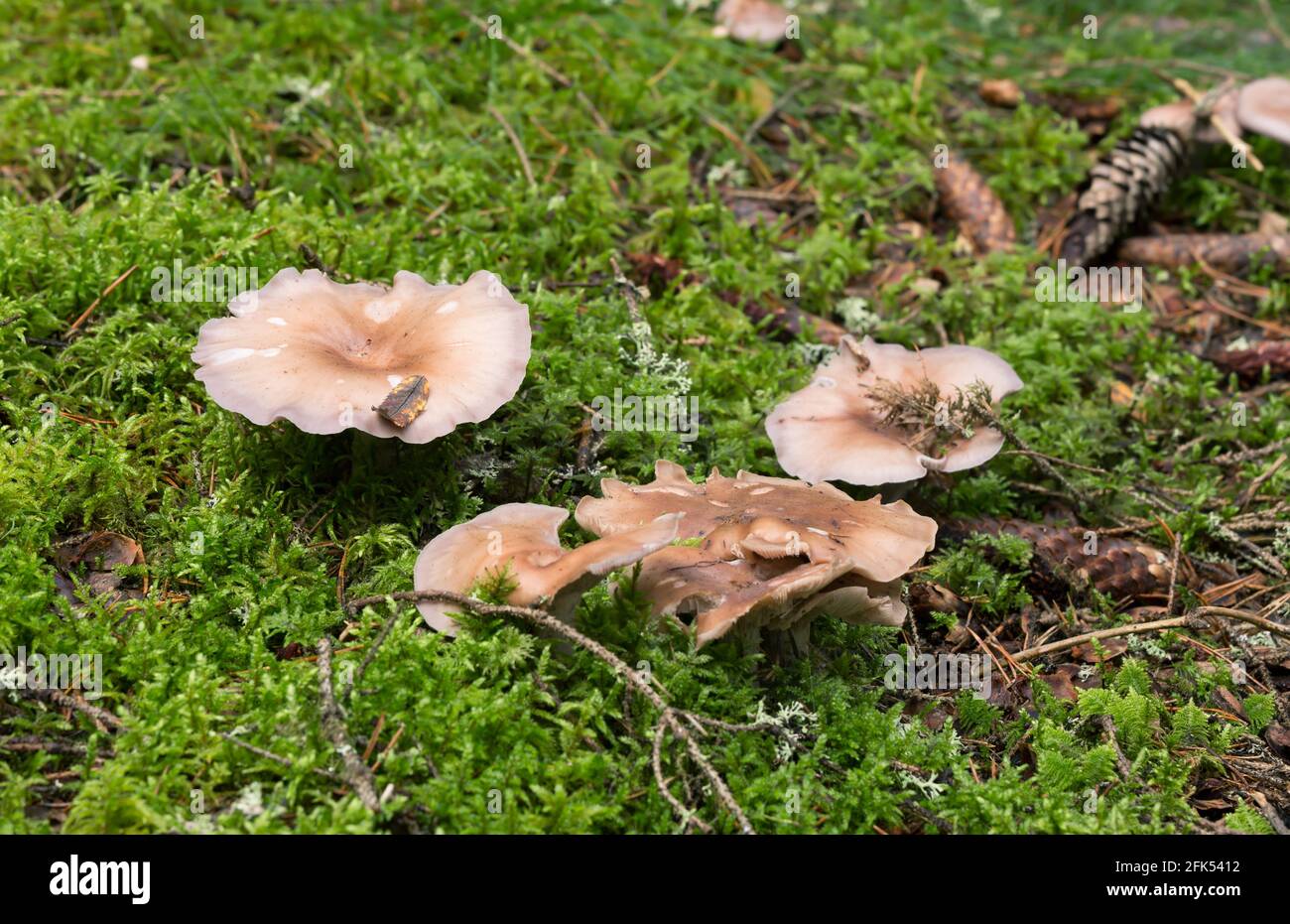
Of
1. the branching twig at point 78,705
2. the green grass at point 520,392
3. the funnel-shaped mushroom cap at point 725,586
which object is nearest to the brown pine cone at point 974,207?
the green grass at point 520,392

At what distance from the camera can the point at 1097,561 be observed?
12.8 feet

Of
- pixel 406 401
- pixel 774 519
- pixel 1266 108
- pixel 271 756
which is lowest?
pixel 271 756

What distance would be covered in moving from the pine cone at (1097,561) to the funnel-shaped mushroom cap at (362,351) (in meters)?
1.91

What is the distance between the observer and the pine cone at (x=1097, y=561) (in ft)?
12.7

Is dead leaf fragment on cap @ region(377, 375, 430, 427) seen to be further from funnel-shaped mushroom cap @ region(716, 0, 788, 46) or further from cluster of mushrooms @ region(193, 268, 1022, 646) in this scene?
funnel-shaped mushroom cap @ region(716, 0, 788, 46)

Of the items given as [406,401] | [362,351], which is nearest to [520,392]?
[362,351]

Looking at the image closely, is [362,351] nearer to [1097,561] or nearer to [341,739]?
[341,739]

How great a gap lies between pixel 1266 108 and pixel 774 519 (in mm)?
4498

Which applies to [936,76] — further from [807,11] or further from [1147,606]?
[1147,606]

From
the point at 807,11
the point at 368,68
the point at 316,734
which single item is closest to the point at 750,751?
the point at 316,734

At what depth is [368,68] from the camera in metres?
5.44

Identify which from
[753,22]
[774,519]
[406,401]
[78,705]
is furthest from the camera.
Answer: [753,22]

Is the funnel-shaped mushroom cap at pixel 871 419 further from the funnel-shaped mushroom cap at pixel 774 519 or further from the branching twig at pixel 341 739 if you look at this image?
the branching twig at pixel 341 739

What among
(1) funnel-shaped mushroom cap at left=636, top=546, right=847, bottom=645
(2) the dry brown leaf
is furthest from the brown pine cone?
(1) funnel-shaped mushroom cap at left=636, top=546, right=847, bottom=645
